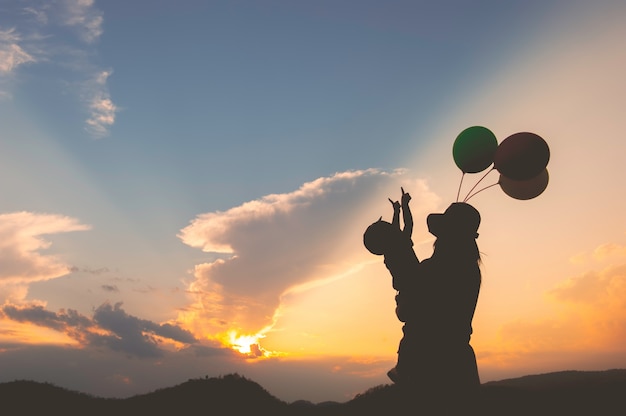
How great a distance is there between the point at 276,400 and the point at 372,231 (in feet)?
37.8

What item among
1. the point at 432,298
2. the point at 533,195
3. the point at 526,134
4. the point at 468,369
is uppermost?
the point at 526,134

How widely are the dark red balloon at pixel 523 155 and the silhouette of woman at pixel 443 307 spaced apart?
Answer: 135 centimetres

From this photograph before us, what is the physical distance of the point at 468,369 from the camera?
9.49 metres

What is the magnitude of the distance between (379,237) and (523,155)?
3.60m

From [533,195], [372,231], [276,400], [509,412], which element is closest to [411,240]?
[372,231]

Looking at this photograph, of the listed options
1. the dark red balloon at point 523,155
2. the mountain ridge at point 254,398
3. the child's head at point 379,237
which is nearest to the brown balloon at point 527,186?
the dark red balloon at point 523,155

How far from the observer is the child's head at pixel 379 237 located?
10188mm

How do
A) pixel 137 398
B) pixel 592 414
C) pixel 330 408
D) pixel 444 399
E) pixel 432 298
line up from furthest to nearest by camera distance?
1. pixel 137 398
2. pixel 330 408
3. pixel 592 414
4. pixel 432 298
5. pixel 444 399

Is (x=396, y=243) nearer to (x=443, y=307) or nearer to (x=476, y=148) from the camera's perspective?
(x=443, y=307)

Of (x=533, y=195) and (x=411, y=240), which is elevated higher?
(x=533, y=195)

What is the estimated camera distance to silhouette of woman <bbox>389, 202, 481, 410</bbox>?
955 centimetres

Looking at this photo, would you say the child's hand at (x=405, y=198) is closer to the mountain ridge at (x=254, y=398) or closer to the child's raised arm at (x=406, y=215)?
the child's raised arm at (x=406, y=215)

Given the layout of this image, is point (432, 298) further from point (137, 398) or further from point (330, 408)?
point (137, 398)

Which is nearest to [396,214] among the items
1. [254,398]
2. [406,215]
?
[406,215]
